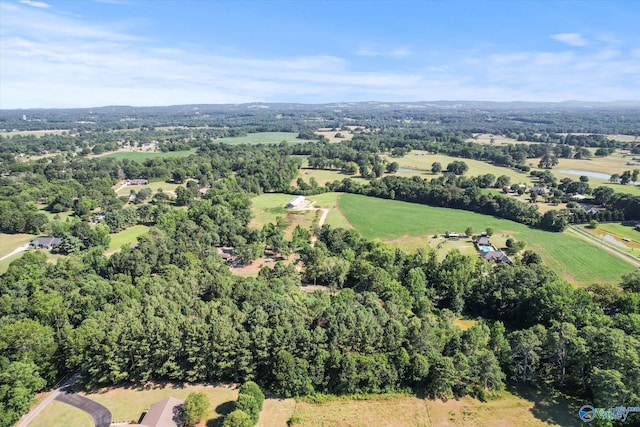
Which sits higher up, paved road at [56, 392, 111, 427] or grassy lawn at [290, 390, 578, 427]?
paved road at [56, 392, 111, 427]

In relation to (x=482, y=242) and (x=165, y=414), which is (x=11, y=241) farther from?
(x=482, y=242)

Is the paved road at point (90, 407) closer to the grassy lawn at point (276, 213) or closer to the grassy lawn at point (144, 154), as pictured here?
the grassy lawn at point (276, 213)

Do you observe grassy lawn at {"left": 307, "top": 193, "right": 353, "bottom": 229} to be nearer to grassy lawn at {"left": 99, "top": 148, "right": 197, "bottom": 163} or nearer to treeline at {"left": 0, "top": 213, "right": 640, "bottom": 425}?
treeline at {"left": 0, "top": 213, "right": 640, "bottom": 425}

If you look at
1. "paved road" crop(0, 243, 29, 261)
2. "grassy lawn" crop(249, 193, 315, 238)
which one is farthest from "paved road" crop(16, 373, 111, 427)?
"grassy lawn" crop(249, 193, 315, 238)

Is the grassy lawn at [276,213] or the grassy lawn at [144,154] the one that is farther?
the grassy lawn at [144,154]

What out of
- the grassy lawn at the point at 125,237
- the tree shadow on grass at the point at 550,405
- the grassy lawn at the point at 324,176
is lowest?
the tree shadow on grass at the point at 550,405

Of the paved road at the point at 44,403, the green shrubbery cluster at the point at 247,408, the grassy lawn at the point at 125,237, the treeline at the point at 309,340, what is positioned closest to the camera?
the green shrubbery cluster at the point at 247,408

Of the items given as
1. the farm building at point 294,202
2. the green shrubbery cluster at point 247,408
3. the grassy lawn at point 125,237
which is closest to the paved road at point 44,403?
the green shrubbery cluster at point 247,408
